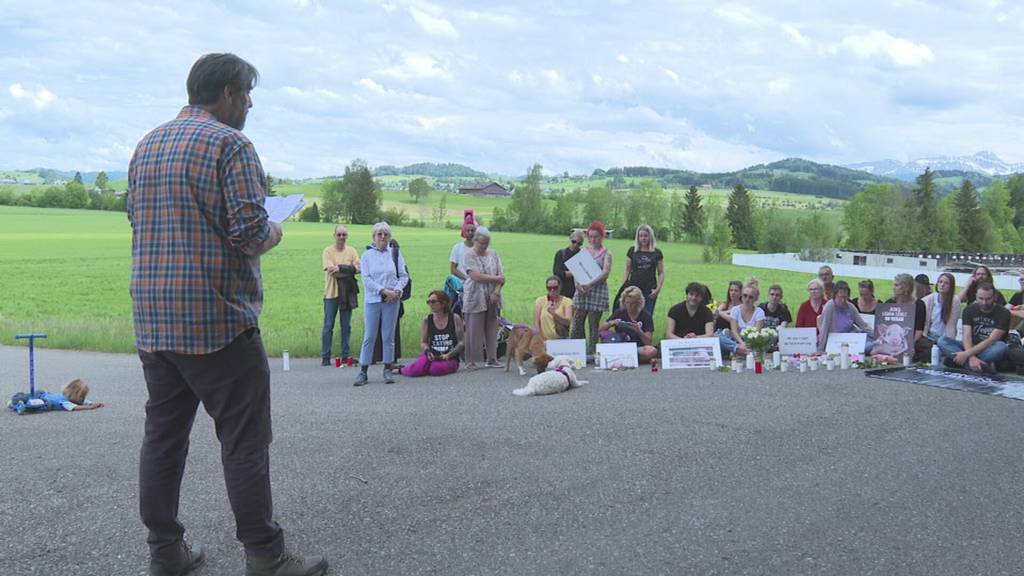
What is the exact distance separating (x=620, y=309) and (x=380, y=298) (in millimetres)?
3587

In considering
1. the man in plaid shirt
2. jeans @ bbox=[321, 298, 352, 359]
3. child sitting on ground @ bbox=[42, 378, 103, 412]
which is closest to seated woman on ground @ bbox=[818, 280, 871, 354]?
jeans @ bbox=[321, 298, 352, 359]

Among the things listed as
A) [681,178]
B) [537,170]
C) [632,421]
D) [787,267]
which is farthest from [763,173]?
[632,421]

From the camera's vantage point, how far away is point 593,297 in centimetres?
1146

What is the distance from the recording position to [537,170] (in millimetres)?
99875

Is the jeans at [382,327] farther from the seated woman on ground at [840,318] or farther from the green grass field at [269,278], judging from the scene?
the seated woman on ground at [840,318]

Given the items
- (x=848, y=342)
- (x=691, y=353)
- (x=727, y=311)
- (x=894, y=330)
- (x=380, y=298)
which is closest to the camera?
(x=380, y=298)

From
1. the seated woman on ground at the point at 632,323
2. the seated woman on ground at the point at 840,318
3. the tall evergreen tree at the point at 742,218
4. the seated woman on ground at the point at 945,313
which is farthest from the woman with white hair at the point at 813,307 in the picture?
the tall evergreen tree at the point at 742,218

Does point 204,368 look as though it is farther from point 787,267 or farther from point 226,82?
point 787,267

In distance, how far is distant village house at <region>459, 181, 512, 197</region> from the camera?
127 metres

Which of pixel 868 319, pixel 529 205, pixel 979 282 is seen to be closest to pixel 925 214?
pixel 529 205

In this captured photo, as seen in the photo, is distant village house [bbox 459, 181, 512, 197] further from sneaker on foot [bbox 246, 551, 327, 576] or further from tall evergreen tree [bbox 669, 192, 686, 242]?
sneaker on foot [bbox 246, 551, 327, 576]

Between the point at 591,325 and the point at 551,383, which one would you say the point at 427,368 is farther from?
the point at 591,325

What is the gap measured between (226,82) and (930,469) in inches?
195

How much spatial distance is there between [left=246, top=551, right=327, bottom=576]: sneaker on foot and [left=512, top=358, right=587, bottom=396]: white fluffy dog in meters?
4.68
